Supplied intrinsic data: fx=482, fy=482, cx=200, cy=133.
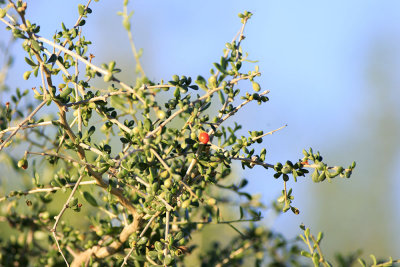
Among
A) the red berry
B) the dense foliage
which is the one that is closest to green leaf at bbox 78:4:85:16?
the dense foliage

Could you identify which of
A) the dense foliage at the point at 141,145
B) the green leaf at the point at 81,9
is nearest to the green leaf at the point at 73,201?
the dense foliage at the point at 141,145

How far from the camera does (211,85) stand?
2.71ft

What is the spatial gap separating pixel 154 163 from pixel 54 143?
1.58 feet

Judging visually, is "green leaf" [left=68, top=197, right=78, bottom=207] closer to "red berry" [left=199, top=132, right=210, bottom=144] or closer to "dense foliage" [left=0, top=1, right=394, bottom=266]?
"dense foliage" [left=0, top=1, right=394, bottom=266]

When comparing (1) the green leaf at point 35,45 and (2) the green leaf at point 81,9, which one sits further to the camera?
(2) the green leaf at point 81,9

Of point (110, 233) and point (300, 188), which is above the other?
point (300, 188)

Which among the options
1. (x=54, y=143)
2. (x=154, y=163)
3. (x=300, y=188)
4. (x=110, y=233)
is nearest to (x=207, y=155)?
(x=154, y=163)

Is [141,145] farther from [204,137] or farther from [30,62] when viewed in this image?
[30,62]

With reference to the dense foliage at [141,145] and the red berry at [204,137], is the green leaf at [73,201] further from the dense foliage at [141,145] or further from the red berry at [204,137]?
the red berry at [204,137]

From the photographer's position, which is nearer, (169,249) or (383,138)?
(169,249)

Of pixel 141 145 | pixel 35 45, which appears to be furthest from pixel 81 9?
pixel 141 145

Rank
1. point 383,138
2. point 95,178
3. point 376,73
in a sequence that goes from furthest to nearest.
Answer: point 376,73 < point 383,138 < point 95,178

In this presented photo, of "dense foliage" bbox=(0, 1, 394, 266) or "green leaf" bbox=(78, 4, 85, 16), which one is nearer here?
"dense foliage" bbox=(0, 1, 394, 266)

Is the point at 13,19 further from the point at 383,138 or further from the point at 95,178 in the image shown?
the point at 383,138
